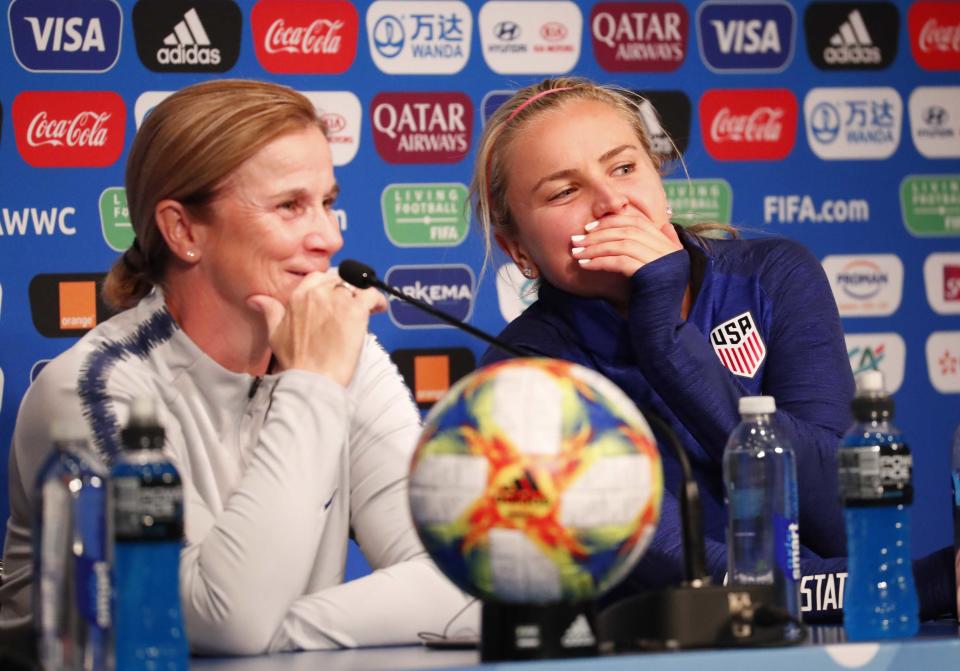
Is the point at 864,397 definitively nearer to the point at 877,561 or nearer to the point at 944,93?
the point at 877,561

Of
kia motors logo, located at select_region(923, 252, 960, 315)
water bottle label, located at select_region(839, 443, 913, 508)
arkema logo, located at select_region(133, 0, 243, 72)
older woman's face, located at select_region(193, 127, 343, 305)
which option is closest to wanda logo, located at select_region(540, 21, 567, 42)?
arkema logo, located at select_region(133, 0, 243, 72)

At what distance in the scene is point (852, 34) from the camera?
3.37 meters

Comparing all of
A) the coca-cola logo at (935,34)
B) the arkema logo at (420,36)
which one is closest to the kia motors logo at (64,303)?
the arkema logo at (420,36)

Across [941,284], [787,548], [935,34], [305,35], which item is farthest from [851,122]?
[787,548]

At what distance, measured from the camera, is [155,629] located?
1.21 meters

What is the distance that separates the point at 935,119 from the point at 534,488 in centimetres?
260

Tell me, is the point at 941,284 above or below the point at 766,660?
above

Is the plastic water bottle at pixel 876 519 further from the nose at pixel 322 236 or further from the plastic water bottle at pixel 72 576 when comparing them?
the nose at pixel 322 236

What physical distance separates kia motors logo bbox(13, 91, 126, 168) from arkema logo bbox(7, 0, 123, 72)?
0.22 feet

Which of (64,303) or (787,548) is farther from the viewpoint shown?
(64,303)

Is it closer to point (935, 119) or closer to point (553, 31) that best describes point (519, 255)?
point (553, 31)

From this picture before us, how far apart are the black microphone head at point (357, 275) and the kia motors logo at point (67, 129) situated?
56.1 inches

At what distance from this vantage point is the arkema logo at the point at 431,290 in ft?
10.2

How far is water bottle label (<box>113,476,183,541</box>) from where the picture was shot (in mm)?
1188
